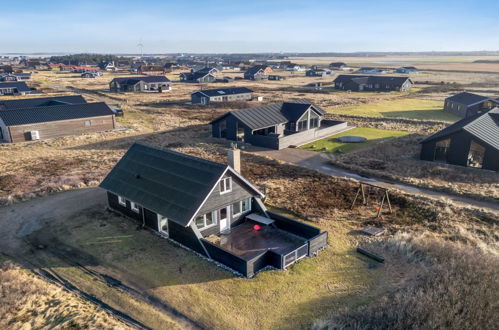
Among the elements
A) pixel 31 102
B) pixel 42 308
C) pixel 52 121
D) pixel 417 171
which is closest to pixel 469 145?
pixel 417 171

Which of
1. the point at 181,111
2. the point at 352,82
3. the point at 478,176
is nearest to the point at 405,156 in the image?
the point at 478,176

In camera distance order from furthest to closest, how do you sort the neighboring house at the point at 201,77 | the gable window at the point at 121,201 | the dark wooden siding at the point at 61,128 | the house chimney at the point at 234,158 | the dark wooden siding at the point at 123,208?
the neighboring house at the point at 201,77 → the dark wooden siding at the point at 61,128 → the gable window at the point at 121,201 → the dark wooden siding at the point at 123,208 → the house chimney at the point at 234,158

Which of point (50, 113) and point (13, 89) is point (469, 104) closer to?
point (50, 113)

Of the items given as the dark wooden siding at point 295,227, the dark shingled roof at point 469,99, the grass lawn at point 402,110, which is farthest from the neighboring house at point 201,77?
the dark wooden siding at point 295,227

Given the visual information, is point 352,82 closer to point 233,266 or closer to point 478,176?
point 478,176

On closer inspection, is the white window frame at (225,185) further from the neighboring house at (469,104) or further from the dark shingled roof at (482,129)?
the neighboring house at (469,104)
